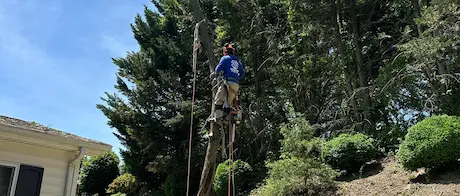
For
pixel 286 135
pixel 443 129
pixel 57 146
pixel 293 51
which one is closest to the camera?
pixel 57 146

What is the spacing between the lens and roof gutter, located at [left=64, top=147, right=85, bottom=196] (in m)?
5.94

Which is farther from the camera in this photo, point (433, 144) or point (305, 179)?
point (305, 179)

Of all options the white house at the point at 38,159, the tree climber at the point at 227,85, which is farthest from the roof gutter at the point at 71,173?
the tree climber at the point at 227,85

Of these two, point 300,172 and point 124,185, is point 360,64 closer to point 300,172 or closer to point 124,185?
point 300,172

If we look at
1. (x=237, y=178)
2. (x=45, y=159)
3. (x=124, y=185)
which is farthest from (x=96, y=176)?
(x=45, y=159)

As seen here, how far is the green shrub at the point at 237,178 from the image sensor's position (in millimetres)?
11555

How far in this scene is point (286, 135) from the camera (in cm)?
992

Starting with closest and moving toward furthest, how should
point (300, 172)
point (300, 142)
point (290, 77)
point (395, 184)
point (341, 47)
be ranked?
1. point (395, 184)
2. point (300, 172)
3. point (300, 142)
4. point (341, 47)
5. point (290, 77)

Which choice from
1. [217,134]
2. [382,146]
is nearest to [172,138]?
[382,146]

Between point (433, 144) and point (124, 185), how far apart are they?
11.3m

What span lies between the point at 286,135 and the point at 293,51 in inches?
159

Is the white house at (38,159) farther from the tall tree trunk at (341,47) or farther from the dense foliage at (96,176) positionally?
the dense foliage at (96,176)

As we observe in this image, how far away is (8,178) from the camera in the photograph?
5391mm

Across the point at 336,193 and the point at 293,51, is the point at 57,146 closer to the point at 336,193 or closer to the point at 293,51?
the point at 336,193
